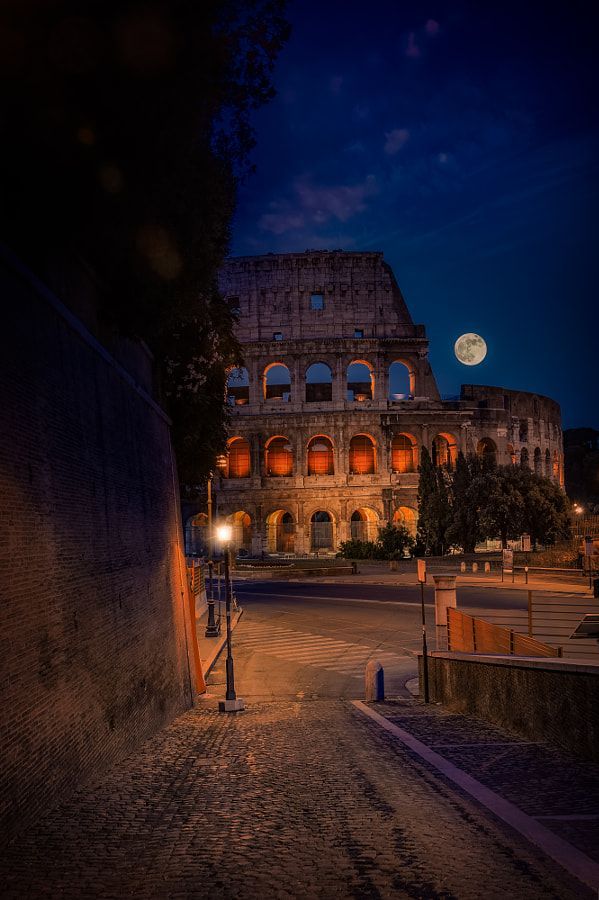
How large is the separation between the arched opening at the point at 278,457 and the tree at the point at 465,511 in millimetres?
16152

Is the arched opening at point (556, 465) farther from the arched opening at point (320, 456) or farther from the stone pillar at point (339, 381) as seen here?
the arched opening at point (320, 456)

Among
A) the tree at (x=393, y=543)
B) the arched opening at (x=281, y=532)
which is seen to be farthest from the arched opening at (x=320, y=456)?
the tree at (x=393, y=543)

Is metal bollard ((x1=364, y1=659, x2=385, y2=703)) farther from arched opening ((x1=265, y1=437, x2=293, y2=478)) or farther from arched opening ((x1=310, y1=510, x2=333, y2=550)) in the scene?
arched opening ((x1=265, y1=437, x2=293, y2=478))

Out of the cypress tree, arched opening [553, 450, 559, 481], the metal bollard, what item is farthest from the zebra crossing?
arched opening [553, 450, 559, 481]

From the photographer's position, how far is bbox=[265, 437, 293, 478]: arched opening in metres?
61.3

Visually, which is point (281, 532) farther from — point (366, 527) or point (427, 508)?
point (427, 508)

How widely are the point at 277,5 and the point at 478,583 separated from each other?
32.2 meters

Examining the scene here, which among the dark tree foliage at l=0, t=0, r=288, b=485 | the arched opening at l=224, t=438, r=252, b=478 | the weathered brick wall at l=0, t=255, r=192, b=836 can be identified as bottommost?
the weathered brick wall at l=0, t=255, r=192, b=836

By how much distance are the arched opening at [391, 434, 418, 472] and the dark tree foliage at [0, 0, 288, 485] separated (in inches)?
1916

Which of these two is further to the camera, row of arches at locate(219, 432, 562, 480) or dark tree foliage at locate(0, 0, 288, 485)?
row of arches at locate(219, 432, 562, 480)

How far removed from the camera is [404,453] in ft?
202

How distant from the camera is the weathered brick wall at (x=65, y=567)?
7.18 meters

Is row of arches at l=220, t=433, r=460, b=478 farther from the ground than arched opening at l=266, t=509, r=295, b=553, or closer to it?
farther from the ground

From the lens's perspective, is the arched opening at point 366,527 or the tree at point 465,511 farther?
the arched opening at point 366,527
